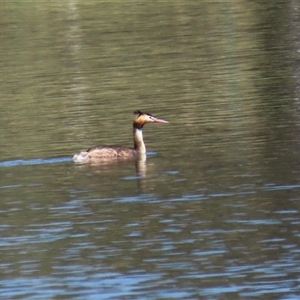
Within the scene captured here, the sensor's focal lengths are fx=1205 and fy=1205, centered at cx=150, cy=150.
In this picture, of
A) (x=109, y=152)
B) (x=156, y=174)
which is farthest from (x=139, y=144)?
(x=156, y=174)

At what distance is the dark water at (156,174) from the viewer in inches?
544

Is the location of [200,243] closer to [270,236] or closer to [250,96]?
[270,236]

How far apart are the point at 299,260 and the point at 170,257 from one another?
156 cm

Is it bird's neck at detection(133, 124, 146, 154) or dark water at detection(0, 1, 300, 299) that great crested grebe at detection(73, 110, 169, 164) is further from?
dark water at detection(0, 1, 300, 299)

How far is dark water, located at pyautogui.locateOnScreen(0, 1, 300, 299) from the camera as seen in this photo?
13812 millimetres

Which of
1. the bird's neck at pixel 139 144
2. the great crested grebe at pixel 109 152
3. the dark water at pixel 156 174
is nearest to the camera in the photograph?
the dark water at pixel 156 174

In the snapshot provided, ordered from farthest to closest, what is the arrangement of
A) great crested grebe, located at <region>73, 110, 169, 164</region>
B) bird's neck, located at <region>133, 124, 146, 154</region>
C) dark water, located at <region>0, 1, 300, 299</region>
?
1. bird's neck, located at <region>133, 124, 146, 154</region>
2. great crested grebe, located at <region>73, 110, 169, 164</region>
3. dark water, located at <region>0, 1, 300, 299</region>

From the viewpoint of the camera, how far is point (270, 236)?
49.9 ft

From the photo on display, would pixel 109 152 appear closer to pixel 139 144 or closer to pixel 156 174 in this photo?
pixel 139 144

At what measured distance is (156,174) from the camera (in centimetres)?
1955

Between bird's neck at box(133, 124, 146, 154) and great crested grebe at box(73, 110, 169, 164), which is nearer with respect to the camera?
great crested grebe at box(73, 110, 169, 164)

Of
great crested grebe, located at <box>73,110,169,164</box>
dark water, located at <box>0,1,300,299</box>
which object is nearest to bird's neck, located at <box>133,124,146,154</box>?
great crested grebe, located at <box>73,110,169,164</box>

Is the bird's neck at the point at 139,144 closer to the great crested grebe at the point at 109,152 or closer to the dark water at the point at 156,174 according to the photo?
the great crested grebe at the point at 109,152

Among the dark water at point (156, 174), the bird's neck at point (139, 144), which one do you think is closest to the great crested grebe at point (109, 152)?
the bird's neck at point (139, 144)
